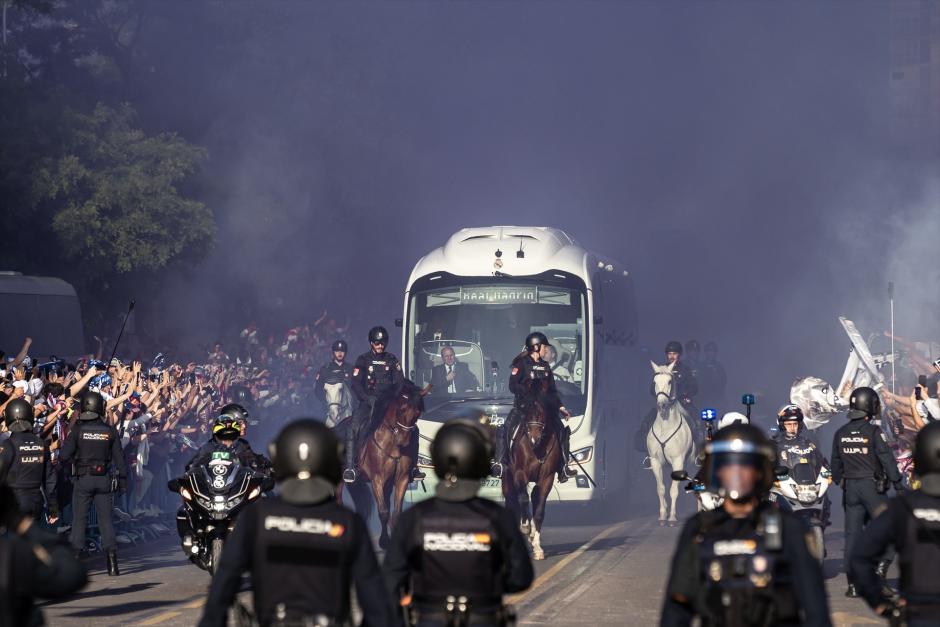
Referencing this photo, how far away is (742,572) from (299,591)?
158cm

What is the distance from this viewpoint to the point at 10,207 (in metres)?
31.8

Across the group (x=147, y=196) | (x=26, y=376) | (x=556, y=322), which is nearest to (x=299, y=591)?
(x=26, y=376)

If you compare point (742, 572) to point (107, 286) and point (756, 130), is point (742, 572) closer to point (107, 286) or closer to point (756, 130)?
point (107, 286)

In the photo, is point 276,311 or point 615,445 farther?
point 276,311

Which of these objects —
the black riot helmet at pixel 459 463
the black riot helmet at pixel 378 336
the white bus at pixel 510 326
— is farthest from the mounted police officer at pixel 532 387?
the black riot helmet at pixel 459 463

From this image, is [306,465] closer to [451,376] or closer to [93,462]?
[93,462]

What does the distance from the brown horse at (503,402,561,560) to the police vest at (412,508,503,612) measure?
10634 mm

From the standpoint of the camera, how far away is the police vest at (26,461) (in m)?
13.9

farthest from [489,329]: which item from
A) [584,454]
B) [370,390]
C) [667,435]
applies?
[370,390]

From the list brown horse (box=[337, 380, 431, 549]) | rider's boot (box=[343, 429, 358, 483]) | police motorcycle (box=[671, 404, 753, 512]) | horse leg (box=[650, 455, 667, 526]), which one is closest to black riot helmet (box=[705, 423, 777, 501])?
police motorcycle (box=[671, 404, 753, 512])

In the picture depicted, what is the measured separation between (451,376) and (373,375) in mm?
3702

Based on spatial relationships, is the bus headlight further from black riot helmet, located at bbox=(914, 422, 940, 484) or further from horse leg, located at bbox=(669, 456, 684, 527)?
black riot helmet, located at bbox=(914, 422, 940, 484)

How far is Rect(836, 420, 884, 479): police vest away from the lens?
47.3ft

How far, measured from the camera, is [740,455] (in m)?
6.05
